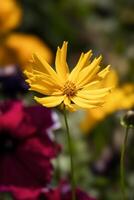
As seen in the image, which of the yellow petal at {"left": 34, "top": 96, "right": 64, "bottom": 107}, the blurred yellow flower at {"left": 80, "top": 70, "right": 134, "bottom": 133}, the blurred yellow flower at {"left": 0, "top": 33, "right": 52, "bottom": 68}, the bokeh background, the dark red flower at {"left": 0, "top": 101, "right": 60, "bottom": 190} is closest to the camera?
the yellow petal at {"left": 34, "top": 96, "right": 64, "bottom": 107}

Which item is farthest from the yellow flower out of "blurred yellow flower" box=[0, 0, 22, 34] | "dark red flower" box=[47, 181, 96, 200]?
"blurred yellow flower" box=[0, 0, 22, 34]

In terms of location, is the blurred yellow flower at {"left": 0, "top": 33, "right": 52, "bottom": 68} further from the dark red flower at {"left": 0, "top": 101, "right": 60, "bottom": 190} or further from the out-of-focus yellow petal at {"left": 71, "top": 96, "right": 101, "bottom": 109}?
the out-of-focus yellow petal at {"left": 71, "top": 96, "right": 101, "bottom": 109}

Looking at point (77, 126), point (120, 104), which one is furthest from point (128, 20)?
point (120, 104)

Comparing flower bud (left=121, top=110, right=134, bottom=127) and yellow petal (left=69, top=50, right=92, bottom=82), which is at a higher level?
yellow petal (left=69, top=50, right=92, bottom=82)

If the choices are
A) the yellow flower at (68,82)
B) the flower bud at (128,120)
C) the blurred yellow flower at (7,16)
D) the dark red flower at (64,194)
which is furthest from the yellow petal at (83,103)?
the blurred yellow flower at (7,16)

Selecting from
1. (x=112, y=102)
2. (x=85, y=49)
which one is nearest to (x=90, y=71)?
(x=112, y=102)

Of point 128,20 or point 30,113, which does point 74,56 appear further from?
point 30,113

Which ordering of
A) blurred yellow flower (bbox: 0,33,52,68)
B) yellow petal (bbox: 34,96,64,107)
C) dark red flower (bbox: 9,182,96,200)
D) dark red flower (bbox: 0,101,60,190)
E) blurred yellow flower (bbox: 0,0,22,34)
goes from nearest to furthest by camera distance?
yellow petal (bbox: 34,96,64,107), dark red flower (bbox: 9,182,96,200), dark red flower (bbox: 0,101,60,190), blurred yellow flower (bbox: 0,0,22,34), blurred yellow flower (bbox: 0,33,52,68)
